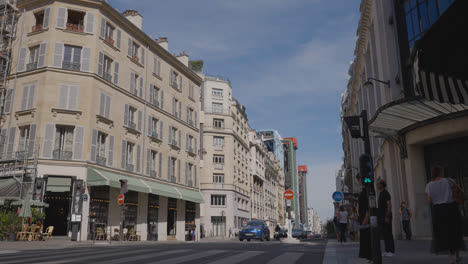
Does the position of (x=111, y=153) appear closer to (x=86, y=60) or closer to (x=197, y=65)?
(x=86, y=60)

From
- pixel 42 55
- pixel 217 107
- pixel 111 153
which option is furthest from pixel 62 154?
pixel 217 107

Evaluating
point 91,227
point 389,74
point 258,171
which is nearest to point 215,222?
point 258,171

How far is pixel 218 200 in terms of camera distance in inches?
2057

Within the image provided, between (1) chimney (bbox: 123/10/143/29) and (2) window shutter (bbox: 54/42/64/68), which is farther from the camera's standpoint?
(1) chimney (bbox: 123/10/143/29)

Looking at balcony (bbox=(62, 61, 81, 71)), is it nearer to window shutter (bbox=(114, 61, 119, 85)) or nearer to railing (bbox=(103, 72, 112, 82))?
railing (bbox=(103, 72, 112, 82))

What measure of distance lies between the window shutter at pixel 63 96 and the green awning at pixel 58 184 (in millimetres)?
4481

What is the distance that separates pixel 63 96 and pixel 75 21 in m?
6.15

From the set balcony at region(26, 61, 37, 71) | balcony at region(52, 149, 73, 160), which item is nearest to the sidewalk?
balcony at region(52, 149, 73, 160)

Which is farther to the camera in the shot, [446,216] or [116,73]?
[116,73]

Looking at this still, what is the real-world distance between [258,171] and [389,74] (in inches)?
2141

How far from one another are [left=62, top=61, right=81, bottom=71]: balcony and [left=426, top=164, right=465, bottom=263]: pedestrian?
23.5 metres

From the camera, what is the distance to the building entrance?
15.9m

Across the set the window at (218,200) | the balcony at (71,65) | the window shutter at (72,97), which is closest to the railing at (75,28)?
the balcony at (71,65)

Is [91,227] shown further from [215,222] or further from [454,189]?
[215,222]
